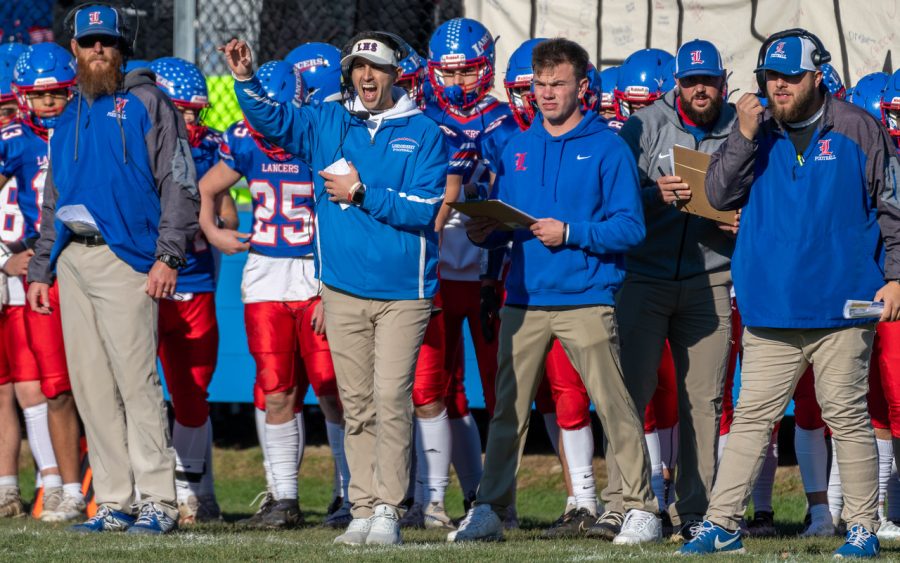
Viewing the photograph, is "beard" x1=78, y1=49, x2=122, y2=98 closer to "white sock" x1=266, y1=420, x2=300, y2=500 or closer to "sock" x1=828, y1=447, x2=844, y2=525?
"white sock" x1=266, y1=420, x2=300, y2=500

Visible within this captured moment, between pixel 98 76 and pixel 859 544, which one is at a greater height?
pixel 98 76

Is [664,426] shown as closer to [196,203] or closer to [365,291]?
[365,291]

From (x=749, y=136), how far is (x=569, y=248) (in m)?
1.03

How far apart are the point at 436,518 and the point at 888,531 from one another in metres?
2.21

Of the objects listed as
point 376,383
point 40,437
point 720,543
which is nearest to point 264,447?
point 40,437

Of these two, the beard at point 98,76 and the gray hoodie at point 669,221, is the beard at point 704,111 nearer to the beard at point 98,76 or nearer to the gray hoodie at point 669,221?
the gray hoodie at point 669,221

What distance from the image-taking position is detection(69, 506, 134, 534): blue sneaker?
696 cm

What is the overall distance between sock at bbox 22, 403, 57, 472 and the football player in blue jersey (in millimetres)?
1413

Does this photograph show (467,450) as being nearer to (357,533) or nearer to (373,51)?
(357,533)

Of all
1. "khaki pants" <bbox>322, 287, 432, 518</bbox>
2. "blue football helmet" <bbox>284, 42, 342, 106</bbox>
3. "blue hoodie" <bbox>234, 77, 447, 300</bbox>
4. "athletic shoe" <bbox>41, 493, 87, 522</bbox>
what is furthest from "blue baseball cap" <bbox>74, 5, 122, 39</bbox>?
"athletic shoe" <bbox>41, 493, 87, 522</bbox>

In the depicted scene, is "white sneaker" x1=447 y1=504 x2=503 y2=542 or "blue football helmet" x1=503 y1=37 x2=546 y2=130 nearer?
"white sneaker" x1=447 y1=504 x2=503 y2=542

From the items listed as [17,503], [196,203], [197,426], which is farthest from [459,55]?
[17,503]

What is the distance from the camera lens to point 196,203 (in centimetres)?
700

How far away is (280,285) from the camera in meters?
7.96
